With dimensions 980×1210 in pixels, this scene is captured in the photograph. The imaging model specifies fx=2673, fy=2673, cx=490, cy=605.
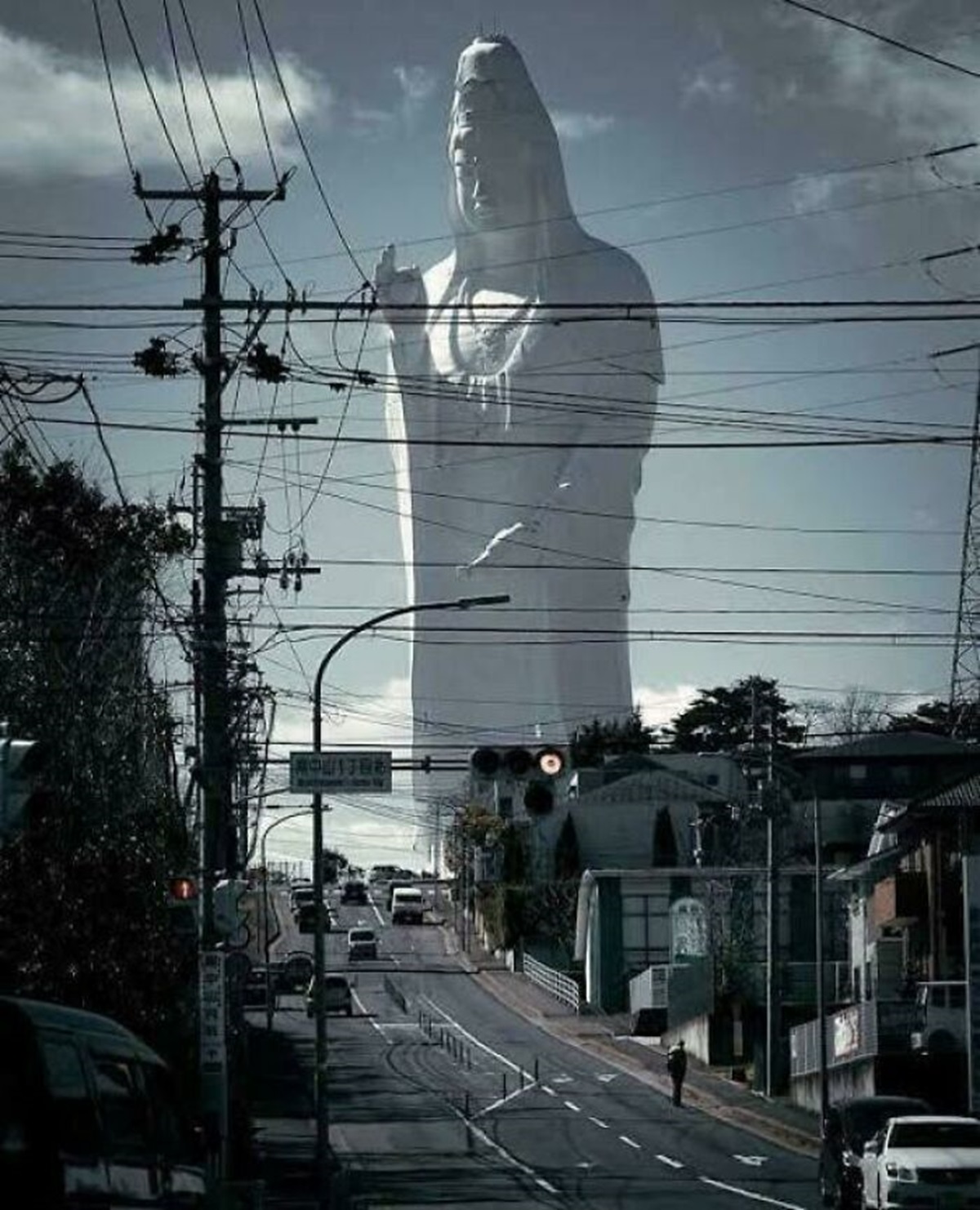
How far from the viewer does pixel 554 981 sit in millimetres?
98000

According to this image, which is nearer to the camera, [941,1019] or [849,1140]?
[849,1140]

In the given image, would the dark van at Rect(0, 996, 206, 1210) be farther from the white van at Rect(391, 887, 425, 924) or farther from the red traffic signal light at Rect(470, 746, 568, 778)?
the white van at Rect(391, 887, 425, 924)

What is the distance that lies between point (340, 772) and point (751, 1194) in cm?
992

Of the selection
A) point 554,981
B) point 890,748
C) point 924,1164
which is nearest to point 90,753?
point 924,1164

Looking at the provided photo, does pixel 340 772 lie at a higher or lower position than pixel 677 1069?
A: higher

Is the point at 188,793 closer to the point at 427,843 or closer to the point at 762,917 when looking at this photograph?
the point at 762,917

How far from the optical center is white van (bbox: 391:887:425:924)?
12638cm

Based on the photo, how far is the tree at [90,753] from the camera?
36.9m

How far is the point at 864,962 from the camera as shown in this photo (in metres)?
73.8

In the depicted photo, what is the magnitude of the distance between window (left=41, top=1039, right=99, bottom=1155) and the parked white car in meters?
19.2

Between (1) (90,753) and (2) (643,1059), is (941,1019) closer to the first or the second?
(1) (90,753)

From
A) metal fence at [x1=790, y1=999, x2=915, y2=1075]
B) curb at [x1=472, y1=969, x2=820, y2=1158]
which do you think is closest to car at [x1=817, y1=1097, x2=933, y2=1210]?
curb at [x1=472, y1=969, x2=820, y2=1158]

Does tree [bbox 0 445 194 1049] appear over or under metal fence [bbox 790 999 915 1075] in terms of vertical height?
over

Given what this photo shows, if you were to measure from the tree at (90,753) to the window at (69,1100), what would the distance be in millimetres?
15210
